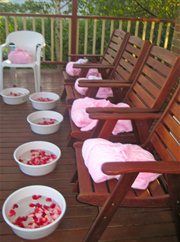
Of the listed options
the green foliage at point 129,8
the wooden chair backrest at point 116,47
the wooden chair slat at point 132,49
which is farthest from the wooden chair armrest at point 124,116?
the green foliage at point 129,8

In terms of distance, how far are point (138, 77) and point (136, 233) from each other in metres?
1.25

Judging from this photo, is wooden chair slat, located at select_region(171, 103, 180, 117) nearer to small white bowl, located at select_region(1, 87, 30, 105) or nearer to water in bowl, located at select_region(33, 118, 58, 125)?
water in bowl, located at select_region(33, 118, 58, 125)

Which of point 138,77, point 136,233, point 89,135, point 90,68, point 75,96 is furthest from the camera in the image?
point 90,68

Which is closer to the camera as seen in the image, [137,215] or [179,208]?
[179,208]

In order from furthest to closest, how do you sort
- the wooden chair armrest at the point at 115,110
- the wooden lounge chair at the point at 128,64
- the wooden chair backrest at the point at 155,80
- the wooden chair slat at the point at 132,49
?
the wooden chair slat at the point at 132,49 < the wooden lounge chair at the point at 128,64 < the wooden chair backrest at the point at 155,80 < the wooden chair armrest at the point at 115,110

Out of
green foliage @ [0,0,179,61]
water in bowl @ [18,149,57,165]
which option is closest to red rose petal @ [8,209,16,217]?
water in bowl @ [18,149,57,165]

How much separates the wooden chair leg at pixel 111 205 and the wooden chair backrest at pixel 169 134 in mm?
407

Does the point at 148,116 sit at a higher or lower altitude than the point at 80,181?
higher

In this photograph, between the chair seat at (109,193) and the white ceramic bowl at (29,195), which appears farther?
the white ceramic bowl at (29,195)

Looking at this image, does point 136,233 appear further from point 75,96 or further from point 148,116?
point 75,96

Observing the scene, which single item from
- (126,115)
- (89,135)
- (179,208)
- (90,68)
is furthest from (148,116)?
(90,68)

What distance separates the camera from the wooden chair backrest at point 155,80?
1.95 metres

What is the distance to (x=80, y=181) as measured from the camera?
1558 mm

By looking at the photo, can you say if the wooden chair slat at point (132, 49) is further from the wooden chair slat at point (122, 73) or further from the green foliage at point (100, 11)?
the green foliage at point (100, 11)
